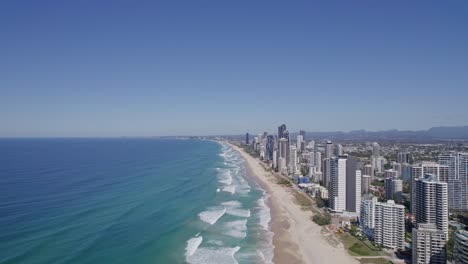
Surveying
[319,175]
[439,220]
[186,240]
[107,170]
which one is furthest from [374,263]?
[107,170]

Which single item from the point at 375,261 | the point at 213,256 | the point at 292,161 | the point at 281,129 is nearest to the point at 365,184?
the point at 375,261

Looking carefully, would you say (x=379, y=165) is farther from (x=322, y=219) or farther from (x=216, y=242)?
(x=216, y=242)

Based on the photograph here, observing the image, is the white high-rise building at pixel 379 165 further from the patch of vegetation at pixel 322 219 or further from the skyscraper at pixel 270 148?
the patch of vegetation at pixel 322 219

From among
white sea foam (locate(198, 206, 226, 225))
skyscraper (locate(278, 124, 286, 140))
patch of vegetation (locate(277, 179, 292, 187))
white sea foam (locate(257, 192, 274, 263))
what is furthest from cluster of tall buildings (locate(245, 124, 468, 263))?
skyscraper (locate(278, 124, 286, 140))

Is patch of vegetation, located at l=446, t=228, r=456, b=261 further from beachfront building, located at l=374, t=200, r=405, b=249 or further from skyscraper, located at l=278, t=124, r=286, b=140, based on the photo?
skyscraper, located at l=278, t=124, r=286, b=140

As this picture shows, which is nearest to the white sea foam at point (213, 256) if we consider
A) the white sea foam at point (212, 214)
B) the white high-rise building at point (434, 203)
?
the white sea foam at point (212, 214)

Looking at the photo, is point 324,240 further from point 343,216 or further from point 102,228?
point 102,228
